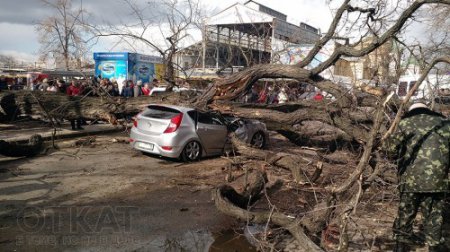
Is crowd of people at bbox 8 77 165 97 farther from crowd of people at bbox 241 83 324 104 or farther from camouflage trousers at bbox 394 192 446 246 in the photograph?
camouflage trousers at bbox 394 192 446 246

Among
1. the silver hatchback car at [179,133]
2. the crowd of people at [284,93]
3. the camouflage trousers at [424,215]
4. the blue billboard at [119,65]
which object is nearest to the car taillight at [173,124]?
the silver hatchback car at [179,133]

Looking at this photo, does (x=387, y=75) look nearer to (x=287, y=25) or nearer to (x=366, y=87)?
(x=366, y=87)

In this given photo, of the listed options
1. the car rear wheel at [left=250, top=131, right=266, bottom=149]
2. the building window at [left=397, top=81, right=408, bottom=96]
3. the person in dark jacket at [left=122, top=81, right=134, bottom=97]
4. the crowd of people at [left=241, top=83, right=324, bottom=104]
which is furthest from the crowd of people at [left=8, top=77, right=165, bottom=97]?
the building window at [left=397, top=81, right=408, bottom=96]

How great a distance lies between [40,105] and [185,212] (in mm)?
5399

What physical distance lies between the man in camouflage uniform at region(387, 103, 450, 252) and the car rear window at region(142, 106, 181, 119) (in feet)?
19.1

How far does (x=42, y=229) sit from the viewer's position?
5.19 meters

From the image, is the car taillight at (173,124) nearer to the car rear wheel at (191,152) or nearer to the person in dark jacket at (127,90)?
the car rear wheel at (191,152)

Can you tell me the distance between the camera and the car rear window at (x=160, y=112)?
9516 millimetres

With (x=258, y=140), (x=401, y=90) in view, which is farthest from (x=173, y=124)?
(x=401, y=90)

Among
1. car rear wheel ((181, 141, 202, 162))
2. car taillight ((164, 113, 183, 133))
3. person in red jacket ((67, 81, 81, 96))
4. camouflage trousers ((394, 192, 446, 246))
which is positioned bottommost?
car rear wheel ((181, 141, 202, 162))

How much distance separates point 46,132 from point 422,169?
11908mm

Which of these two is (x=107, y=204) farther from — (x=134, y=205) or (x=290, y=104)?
(x=290, y=104)

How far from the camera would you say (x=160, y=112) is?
9656 mm

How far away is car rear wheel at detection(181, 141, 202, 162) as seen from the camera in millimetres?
9633
